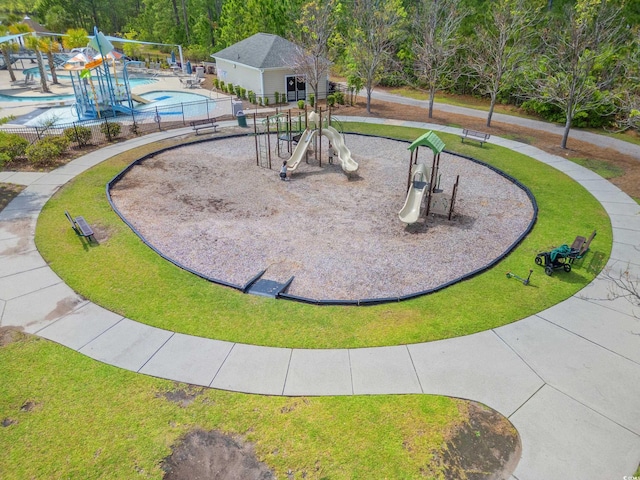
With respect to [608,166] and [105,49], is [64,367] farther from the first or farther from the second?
[105,49]

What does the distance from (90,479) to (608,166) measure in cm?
2561

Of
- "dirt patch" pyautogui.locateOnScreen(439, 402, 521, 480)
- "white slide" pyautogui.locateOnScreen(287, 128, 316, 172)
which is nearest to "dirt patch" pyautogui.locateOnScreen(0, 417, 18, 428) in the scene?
"dirt patch" pyautogui.locateOnScreen(439, 402, 521, 480)

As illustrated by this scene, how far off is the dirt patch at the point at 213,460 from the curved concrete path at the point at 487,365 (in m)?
1.23

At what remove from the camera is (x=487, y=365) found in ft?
29.7

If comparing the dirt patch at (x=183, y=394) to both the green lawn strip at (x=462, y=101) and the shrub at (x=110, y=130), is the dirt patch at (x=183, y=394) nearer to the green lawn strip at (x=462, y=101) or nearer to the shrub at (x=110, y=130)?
the shrub at (x=110, y=130)

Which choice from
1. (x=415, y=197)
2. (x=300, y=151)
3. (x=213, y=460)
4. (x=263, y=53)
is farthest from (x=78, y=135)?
(x=213, y=460)

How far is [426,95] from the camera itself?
133ft

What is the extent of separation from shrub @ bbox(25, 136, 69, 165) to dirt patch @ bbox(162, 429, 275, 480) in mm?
19360

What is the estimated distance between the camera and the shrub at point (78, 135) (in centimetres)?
2305

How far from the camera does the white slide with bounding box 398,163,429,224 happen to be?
1511cm

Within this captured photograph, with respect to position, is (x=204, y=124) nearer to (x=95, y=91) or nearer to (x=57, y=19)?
(x=95, y=91)

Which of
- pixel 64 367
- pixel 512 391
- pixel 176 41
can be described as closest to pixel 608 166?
pixel 512 391

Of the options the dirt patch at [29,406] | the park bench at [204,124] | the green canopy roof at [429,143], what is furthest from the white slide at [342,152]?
the dirt patch at [29,406]

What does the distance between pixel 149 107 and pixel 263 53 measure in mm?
11223
